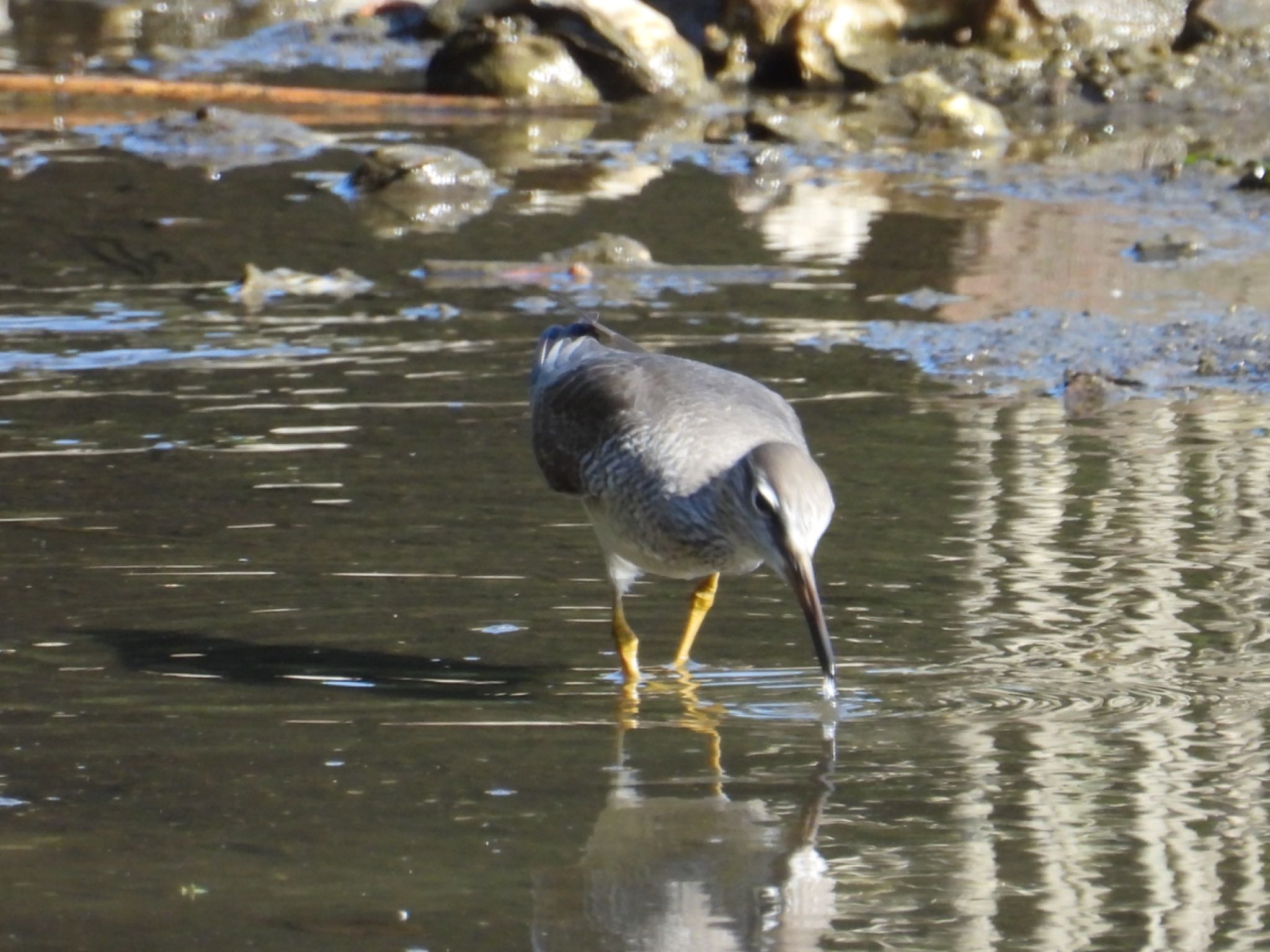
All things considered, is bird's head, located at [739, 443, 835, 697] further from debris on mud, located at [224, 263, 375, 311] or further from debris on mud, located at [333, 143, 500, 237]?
debris on mud, located at [333, 143, 500, 237]

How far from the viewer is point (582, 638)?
564cm

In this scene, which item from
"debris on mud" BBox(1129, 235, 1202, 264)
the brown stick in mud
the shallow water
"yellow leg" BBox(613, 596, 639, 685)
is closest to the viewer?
the shallow water

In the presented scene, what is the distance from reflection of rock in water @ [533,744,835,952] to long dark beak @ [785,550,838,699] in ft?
0.99

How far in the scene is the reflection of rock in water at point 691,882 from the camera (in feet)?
12.4

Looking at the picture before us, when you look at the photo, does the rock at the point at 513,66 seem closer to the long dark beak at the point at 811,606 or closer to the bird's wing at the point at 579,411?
the bird's wing at the point at 579,411

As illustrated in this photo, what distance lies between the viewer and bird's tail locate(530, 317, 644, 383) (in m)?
6.34

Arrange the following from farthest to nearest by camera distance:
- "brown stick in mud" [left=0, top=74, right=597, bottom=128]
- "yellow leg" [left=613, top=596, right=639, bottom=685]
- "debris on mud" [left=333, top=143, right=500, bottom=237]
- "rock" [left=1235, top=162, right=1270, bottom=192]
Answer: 1. "brown stick in mud" [left=0, top=74, right=597, bottom=128]
2. "rock" [left=1235, top=162, right=1270, bottom=192]
3. "debris on mud" [left=333, top=143, right=500, bottom=237]
4. "yellow leg" [left=613, top=596, right=639, bottom=685]

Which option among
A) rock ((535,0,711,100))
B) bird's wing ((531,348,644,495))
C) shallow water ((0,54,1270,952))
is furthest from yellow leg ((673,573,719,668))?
rock ((535,0,711,100))

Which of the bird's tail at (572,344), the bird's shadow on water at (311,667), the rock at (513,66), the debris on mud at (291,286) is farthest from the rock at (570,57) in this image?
the bird's shadow on water at (311,667)

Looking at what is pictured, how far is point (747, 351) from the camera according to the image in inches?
337

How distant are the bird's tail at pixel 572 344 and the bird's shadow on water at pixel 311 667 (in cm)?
127

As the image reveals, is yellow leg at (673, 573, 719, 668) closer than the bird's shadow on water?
No

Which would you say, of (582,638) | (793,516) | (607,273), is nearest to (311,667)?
(582,638)

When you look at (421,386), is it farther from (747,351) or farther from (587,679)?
(587,679)
